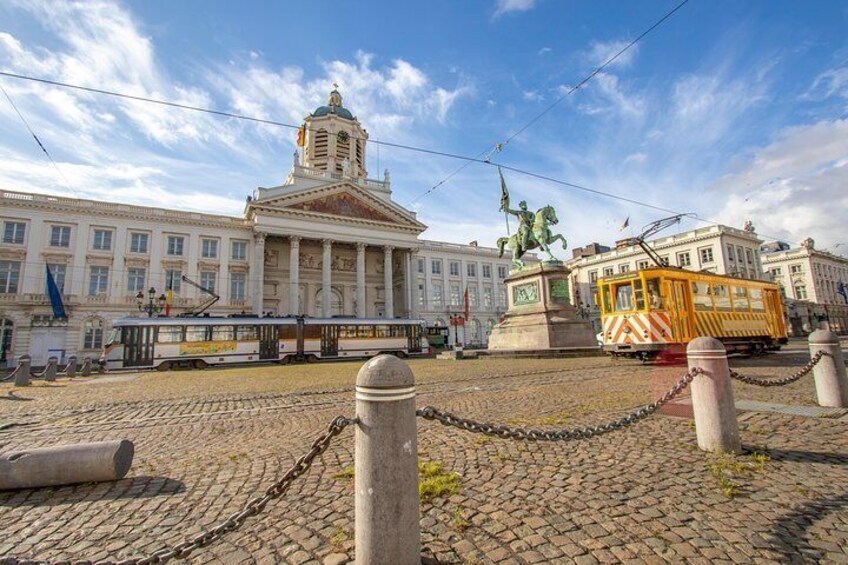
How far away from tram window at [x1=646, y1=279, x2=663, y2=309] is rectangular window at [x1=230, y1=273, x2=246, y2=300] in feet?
127

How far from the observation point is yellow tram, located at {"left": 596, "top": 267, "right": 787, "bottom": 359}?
13.3 meters

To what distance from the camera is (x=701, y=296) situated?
1421 cm


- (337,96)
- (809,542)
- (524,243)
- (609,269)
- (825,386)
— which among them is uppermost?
(337,96)

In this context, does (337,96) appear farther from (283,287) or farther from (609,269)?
(609,269)

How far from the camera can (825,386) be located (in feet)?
19.8

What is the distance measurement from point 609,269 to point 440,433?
209 ft

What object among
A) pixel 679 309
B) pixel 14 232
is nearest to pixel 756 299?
pixel 679 309

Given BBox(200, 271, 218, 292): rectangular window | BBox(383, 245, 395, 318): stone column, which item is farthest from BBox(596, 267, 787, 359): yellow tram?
BBox(200, 271, 218, 292): rectangular window

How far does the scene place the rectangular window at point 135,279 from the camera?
38344mm

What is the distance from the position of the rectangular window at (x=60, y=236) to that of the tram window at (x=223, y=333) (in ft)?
79.4

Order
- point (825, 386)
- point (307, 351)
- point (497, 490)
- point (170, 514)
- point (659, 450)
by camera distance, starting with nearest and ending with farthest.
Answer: point (170, 514) → point (497, 490) → point (659, 450) → point (825, 386) → point (307, 351)

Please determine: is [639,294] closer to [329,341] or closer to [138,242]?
[329,341]

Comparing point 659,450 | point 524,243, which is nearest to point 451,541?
point 659,450

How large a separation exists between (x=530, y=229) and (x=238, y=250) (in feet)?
108
